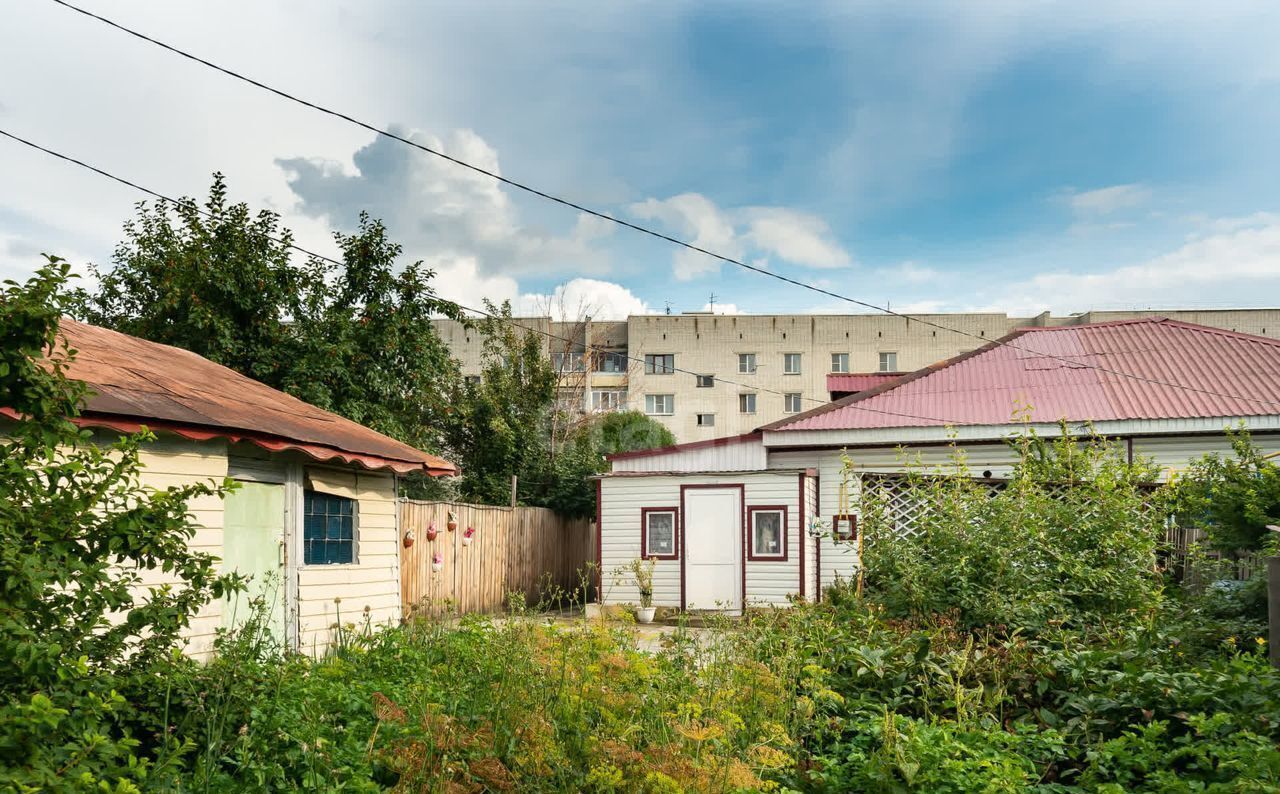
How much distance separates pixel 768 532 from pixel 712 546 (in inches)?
38.7

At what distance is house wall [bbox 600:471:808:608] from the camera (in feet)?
49.8

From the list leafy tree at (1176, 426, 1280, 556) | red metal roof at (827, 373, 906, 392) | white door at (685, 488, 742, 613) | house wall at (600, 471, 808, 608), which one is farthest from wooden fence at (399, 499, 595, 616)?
leafy tree at (1176, 426, 1280, 556)

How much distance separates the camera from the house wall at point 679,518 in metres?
15.2

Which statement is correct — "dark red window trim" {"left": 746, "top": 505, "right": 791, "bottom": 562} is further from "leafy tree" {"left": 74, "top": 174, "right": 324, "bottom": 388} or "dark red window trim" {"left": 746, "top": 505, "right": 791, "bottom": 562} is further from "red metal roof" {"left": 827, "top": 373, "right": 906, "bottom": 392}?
"leafy tree" {"left": 74, "top": 174, "right": 324, "bottom": 388}

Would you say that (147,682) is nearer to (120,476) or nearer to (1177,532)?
(120,476)

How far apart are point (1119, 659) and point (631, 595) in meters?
11.5

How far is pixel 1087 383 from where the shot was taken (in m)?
16.4

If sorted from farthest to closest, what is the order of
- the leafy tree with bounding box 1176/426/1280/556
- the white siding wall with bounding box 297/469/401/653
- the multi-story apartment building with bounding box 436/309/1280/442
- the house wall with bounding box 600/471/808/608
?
the multi-story apartment building with bounding box 436/309/1280/442, the house wall with bounding box 600/471/808/608, the white siding wall with bounding box 297/469/401/653, the leafy tree with bounding box 1176/426/1280/556

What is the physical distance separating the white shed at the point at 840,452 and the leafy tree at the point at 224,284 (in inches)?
247

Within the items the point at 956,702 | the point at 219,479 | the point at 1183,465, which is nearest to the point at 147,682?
the point at 956,702

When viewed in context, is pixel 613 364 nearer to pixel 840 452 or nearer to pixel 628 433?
pixel 628 433

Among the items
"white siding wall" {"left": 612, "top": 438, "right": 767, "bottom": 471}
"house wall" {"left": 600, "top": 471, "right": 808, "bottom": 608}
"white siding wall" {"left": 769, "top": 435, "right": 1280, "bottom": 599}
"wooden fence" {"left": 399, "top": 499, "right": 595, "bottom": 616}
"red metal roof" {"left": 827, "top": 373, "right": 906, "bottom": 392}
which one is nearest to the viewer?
"wooden fence" {"left": 399, "top": 499, "right": 595, "bottom": 616}

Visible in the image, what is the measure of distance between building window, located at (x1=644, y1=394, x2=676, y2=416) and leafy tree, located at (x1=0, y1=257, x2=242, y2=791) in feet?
120

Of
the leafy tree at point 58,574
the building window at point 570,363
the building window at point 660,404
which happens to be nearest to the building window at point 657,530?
the leafy tree at point 58,574
